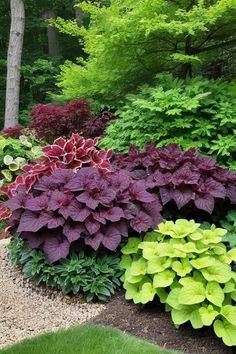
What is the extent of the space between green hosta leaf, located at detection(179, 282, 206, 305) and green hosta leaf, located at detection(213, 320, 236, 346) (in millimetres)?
182

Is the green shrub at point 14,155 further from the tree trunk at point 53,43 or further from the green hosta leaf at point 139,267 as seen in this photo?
the tree trunk at point 53,43

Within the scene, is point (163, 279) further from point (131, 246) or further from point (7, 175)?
point (7, 175)

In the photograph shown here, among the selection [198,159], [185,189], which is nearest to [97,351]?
[185,189]

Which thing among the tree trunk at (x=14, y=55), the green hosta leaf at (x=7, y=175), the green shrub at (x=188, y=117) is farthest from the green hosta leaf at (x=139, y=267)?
the tree trunk at (x=14, y=55)

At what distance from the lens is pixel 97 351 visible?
280 cm

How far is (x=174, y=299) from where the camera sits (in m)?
3.03

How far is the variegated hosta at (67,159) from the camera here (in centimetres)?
437

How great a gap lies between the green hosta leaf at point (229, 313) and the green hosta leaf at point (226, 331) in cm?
5

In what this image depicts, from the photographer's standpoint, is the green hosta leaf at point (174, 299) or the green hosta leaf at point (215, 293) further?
the green hosta leaf at point (174, 299)

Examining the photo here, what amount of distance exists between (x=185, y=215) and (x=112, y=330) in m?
1.42

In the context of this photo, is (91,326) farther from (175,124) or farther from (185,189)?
(175,124)

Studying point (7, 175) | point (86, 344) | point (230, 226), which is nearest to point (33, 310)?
point (86, 344)

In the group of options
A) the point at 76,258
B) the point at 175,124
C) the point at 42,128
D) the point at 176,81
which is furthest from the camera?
the point at 42,128

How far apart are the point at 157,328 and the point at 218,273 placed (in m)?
0.55
